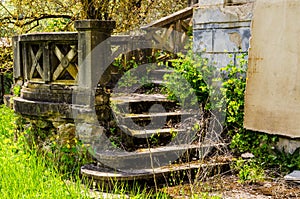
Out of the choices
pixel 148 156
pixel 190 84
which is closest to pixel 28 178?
pixel 148 156

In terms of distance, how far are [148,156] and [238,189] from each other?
1.07m

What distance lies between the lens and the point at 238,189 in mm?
4051

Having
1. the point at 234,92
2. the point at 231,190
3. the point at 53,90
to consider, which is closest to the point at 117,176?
the point at 231,190

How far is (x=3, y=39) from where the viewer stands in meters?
9.10

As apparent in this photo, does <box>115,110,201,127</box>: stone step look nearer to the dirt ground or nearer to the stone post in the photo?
the stone post

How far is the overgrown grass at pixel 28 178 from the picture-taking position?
3.75m

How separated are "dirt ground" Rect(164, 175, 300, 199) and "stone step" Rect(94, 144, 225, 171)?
37cm

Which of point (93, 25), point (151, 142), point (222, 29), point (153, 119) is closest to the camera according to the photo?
point (93, 25)

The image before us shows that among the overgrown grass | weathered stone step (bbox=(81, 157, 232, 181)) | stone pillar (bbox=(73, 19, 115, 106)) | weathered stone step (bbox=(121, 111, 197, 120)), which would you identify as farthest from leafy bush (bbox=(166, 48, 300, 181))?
the overgrown grass

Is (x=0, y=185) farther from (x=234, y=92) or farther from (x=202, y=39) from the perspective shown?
(x=202, y=39)

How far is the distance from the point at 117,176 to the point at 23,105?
195 cm

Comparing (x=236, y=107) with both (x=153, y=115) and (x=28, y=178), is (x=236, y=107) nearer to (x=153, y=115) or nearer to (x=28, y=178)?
(x=153, y=115)

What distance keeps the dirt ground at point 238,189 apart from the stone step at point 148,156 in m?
0.37

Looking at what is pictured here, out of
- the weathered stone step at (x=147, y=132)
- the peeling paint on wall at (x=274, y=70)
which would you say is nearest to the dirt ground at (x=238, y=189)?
the peeling paint on wall at (x=274, y=70)
